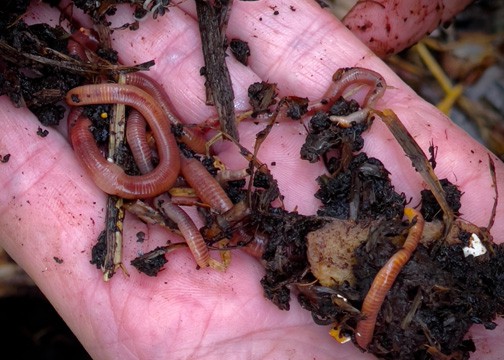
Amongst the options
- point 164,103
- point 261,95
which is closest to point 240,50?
point 261,95

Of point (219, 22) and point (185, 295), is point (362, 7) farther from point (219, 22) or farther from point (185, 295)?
point (185, 295)

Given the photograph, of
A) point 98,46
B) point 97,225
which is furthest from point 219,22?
point 97,225

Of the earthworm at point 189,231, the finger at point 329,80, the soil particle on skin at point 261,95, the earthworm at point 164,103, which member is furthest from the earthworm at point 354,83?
the earthworm at point 189,231

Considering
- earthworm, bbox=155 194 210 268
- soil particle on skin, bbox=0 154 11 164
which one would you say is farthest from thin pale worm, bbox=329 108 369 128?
soil particle on skin, bbox=0 154 11 164

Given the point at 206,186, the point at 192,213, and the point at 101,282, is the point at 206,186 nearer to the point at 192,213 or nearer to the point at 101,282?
the point at 192,213

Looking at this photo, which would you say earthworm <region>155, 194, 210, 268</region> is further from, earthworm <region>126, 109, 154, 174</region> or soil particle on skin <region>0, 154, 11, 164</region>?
soil particle on skin <region>0, 154, 11, 164</region>

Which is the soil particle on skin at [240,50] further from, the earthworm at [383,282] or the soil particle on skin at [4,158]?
the soil particle on skin at [4,158]
